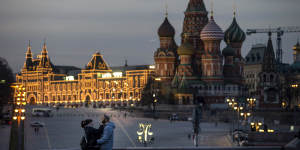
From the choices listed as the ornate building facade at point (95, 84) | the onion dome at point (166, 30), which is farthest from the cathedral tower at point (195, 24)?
the ornate building facade at point (95, 84)

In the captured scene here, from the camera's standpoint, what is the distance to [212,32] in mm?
116625

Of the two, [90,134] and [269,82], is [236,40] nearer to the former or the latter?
[269,82]

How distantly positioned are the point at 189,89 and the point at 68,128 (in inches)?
1339

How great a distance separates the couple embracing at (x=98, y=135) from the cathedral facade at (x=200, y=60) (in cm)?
9130

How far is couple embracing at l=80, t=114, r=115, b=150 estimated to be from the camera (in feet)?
67.1

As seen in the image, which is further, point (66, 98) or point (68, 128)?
point (66, 98)

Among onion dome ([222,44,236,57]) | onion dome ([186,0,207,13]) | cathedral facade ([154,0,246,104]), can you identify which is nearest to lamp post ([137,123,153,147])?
cathedral facade ([154,0,246,104])

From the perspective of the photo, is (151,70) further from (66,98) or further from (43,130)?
(43,130)

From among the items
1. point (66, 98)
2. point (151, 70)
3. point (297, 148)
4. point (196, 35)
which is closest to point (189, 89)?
point (196, 35)

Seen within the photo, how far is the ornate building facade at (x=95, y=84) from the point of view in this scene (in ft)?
545

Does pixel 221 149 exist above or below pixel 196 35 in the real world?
below

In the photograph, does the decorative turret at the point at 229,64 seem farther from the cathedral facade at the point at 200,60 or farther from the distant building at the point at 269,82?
the distant building at the point at 269,82

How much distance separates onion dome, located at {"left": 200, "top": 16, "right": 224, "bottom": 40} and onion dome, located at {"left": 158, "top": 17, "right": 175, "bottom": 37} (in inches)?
312

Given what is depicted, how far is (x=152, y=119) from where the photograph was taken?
4171 inches
